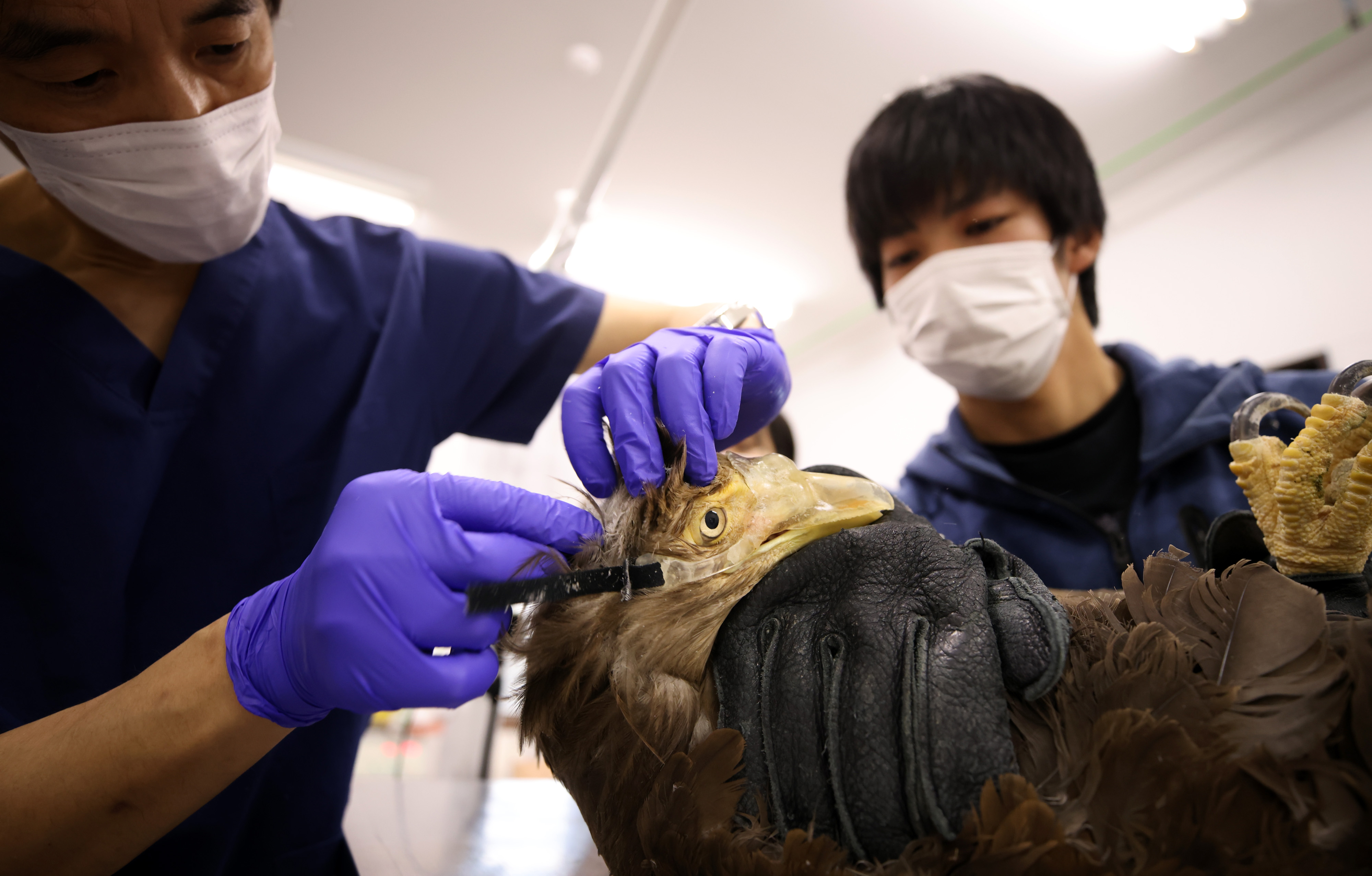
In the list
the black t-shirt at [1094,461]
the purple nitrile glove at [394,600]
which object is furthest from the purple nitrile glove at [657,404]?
the black t-shirt at [1094,461]

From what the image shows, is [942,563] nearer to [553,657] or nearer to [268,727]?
[553,657]

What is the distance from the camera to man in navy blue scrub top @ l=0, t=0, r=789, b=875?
27.9 inches

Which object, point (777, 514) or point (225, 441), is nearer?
point (777, 514)

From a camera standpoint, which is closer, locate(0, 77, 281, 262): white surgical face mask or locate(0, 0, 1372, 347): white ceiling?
locate(0, 77, 281, 262): white surgical face mask

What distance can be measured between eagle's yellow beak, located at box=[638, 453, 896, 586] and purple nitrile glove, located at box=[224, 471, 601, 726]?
0.14 m

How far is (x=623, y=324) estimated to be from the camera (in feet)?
5.15

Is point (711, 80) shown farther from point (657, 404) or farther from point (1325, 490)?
point (1325, 490)

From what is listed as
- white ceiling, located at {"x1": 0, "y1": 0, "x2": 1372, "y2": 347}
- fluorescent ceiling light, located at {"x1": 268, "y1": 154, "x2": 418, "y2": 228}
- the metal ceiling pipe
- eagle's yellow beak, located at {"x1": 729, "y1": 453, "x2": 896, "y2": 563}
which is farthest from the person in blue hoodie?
fluorescent ceiling light, located at {"x1": 268, "y1": 154, "x2": 418, "y2": 228}

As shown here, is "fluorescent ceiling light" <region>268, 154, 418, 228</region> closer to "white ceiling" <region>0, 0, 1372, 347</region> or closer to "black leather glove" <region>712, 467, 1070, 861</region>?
"white ceiling" <region>0, 0, 1372, 347</region>

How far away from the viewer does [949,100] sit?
1704mm

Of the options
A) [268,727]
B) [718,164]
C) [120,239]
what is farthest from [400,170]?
[268,727]

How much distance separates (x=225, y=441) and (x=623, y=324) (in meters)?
0.81

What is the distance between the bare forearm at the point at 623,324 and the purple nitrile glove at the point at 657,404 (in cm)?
45

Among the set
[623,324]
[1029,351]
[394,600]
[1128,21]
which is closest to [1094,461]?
[1029,351]
